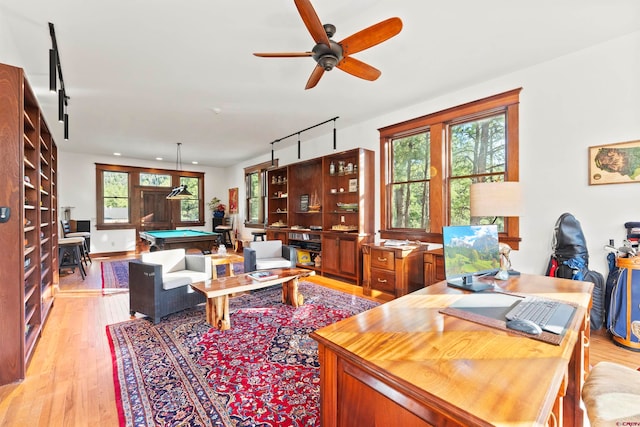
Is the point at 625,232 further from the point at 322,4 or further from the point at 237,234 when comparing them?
the point at 237,234

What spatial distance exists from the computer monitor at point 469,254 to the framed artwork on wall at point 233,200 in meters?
8.15

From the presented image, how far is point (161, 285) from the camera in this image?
3023 mm

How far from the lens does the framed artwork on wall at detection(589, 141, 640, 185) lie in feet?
8.43

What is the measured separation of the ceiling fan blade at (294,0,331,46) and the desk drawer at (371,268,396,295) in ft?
9.13

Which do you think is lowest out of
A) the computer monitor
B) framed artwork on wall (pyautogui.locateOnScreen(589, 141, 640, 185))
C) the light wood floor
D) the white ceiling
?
the light wood floor

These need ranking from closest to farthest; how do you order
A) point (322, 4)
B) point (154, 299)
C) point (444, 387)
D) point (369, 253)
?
point (444, 387)
point (322, 4)
point (154, 299)
point (369, 253)

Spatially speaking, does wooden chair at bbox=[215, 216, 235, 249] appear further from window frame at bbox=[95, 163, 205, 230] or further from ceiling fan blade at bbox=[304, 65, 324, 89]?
ceiling fan blade at bbox=[304, 65, 324, 89]

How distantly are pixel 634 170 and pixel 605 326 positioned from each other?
4.73 ft

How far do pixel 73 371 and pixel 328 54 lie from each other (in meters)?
3.00

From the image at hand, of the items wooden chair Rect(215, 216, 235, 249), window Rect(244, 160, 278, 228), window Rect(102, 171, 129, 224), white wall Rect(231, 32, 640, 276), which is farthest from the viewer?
wooden chair Rect(215, 216, 235, 249)

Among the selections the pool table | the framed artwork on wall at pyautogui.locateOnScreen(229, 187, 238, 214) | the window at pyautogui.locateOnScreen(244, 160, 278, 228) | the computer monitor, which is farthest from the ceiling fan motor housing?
the framed artwork on wall at pyautogui.locateOnScreen(229, 187, 238, 214)

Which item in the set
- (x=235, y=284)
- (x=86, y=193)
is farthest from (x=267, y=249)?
(x=86, y=193)

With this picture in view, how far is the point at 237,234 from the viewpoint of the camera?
8953 mm

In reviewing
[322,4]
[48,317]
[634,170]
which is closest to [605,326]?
[634,170]
